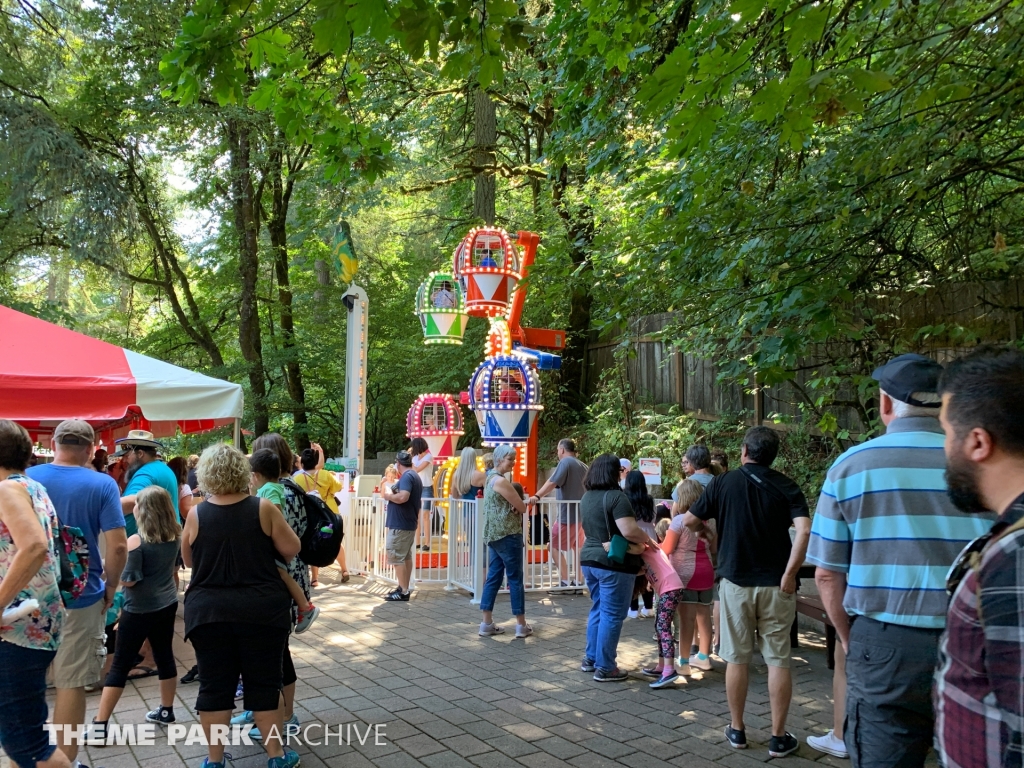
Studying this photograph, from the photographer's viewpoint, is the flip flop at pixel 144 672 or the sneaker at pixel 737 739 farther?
the flip flop at pixel 144 672

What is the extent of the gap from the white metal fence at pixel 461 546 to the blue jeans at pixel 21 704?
228 inches

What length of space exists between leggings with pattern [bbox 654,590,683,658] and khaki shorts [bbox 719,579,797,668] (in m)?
1.24

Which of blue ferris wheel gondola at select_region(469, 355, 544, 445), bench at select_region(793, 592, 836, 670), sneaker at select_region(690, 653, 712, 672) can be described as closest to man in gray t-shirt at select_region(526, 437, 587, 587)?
blue ferris wheel gondola at select_region(469, 355, 544, 445)

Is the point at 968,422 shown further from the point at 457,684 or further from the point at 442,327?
the point at 442,327

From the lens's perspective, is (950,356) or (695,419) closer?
(950,356)

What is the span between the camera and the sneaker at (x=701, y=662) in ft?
20.1

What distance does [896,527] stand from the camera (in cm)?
277

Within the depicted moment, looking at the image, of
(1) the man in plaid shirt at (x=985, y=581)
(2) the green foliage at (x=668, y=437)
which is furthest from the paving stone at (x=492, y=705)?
(2) the green foliage at (x=668, y=437)

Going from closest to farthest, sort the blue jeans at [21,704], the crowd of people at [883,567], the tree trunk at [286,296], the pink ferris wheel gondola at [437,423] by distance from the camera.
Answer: the crowd of people at [883,567]
the blue jeans at [21,704]
the pink ferris wheel gondola at [437,423]
the tree trunk at [286,296]

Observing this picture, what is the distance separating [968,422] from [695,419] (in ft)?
37.8

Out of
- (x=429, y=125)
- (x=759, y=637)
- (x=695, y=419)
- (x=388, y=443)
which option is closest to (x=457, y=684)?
(x=759, y=637)

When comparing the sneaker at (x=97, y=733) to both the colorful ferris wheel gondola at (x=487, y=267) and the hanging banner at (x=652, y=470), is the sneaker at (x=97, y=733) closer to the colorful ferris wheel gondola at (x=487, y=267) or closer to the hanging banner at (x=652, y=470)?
the hanging banner at (x=652, y=470)

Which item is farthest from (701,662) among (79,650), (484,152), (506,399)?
(484,152)

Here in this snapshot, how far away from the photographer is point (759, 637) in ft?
14.5
